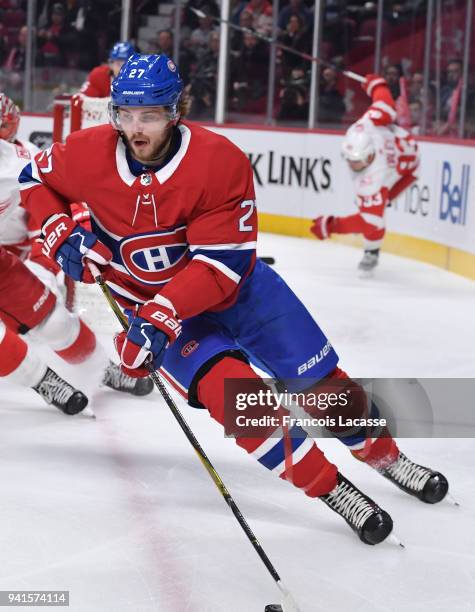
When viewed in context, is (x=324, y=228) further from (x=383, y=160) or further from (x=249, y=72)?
(x=249, y=72)

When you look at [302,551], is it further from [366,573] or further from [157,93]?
[157,93]

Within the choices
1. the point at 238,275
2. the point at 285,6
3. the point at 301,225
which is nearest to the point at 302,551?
the point at 238,275

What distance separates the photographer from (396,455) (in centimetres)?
272

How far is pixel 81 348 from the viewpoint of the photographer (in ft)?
11.4

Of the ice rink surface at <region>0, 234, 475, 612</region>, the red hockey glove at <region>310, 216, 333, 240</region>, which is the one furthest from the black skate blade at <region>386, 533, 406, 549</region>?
the red hockey glove at <region>310, 216, 333, 240</region>

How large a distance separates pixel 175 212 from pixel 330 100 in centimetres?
661

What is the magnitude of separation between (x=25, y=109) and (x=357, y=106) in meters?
2.83

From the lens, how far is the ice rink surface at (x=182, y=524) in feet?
7.08

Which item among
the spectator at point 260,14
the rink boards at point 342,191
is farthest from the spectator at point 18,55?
the spectator at point 260,14

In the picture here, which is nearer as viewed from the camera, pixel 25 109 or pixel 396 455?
pixel 396 455

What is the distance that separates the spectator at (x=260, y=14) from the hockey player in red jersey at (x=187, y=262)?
696 centimetres

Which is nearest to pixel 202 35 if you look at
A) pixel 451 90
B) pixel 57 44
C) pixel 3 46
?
pixel 57 44

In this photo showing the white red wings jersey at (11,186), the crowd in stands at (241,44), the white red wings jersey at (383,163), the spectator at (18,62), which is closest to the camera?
the white red wings jersey at (11,186)

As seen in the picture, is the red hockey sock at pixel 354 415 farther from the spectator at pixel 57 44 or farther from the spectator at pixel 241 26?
the spectator at pixel 57 44
